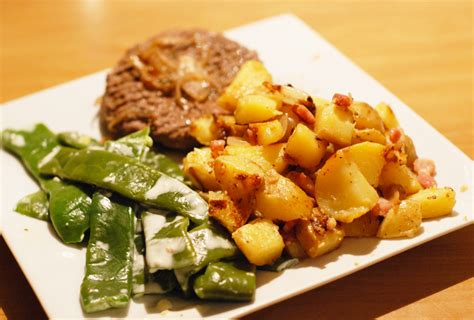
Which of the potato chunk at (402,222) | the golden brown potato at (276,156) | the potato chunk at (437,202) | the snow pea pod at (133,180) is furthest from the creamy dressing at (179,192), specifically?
the potato chunk at (437,202)

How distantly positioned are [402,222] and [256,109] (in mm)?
818

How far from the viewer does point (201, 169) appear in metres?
2.85

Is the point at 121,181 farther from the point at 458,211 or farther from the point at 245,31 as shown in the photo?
the point at 245,31

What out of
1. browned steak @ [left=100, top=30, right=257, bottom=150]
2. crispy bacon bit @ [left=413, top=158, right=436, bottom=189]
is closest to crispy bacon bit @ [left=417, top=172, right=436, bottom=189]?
crispy bacon bit @ [left=413, top=158, right=436, bottom=189]

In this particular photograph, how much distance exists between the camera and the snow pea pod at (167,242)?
2.44 metres

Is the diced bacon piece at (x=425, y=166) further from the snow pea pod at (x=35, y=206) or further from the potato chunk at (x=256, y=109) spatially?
the snow pea pod at (x=35, y=206)

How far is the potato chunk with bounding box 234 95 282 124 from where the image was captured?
111 inches

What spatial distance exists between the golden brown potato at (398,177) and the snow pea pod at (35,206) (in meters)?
1.58

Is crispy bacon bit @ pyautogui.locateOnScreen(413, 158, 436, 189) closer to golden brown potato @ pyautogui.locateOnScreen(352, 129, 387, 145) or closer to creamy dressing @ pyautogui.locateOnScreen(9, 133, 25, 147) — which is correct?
golden brown potato @ pyautogui.locateOnScreen(352, 129, 387, 145)

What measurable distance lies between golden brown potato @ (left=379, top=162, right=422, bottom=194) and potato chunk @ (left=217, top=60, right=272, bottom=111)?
0.73m

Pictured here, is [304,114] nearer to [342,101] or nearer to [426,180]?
[342,101]

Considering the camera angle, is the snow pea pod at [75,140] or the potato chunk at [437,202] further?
the snow pea pod at [75,140]

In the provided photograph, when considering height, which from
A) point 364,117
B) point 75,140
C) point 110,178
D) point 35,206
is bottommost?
point 35,206

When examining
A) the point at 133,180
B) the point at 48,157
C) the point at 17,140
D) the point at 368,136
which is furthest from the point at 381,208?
the point at 17,140
